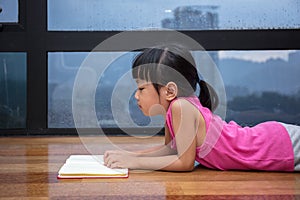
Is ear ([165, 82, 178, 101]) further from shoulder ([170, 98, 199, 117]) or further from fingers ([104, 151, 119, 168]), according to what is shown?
fingers ([104, 151, 119, 168])

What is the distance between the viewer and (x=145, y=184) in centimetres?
119

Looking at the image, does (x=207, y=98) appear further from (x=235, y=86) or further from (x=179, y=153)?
(x=235, y=86)

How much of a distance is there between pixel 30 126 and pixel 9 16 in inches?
26.6

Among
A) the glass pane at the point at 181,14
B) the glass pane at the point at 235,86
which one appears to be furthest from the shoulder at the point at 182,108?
the glass pane at the point at 181,14

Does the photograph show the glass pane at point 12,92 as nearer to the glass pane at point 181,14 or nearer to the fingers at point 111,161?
the glass pane at point 181,14

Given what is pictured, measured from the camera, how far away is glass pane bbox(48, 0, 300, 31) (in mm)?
2482

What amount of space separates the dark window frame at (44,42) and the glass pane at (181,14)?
0.20 ft

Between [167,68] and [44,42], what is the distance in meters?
1.32

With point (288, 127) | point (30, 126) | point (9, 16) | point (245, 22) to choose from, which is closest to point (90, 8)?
point (9, 16)

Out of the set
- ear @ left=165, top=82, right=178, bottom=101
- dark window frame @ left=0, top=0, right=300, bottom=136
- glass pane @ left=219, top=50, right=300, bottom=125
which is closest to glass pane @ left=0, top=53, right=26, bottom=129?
dark window frame @ left=0, top=0, right=300, bottom=136

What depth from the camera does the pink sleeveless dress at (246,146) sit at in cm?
133

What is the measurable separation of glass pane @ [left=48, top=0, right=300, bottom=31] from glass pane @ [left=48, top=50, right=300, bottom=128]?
175 millimetres

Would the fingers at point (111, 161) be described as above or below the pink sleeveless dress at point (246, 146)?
below

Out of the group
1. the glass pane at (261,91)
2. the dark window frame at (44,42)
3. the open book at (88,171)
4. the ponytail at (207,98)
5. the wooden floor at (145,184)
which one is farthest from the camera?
the glass pane at (261,91)
